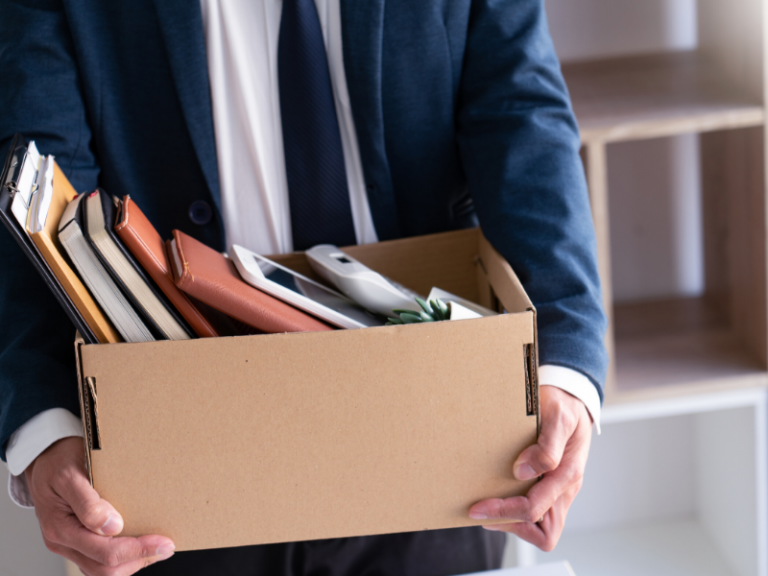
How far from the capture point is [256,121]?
935mm

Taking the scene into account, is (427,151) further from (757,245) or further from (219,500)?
(757,245)

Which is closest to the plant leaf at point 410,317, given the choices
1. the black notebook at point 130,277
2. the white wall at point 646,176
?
the black notebook at point 130,277

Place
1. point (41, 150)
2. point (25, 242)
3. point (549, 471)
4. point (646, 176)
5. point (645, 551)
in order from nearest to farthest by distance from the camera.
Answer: point (25, 242) → point (549, 471) → point (41, 150) → point (646, 176) → point (645, 551)

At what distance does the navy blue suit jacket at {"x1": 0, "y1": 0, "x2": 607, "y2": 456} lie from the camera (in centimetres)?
83

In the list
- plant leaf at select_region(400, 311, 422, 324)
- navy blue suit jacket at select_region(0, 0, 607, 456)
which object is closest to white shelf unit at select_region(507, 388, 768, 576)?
navy blue suit jacket at select_region(0, 0, 607, 456)

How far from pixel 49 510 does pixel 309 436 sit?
0.30 metres

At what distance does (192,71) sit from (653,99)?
882 millimetres

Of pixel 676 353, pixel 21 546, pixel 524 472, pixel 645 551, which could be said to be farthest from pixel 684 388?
pixel 21 546

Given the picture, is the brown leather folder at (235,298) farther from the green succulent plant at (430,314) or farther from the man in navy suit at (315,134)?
the man in navy suit at (315,134)

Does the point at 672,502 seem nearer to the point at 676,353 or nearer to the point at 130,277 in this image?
the point at 676,353

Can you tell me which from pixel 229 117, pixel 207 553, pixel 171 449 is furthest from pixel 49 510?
pixel 229 117

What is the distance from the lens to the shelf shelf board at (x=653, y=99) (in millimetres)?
1220

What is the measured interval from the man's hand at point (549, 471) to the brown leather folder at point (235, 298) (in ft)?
0.79

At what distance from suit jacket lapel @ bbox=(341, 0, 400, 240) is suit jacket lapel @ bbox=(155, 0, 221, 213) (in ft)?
0.60
